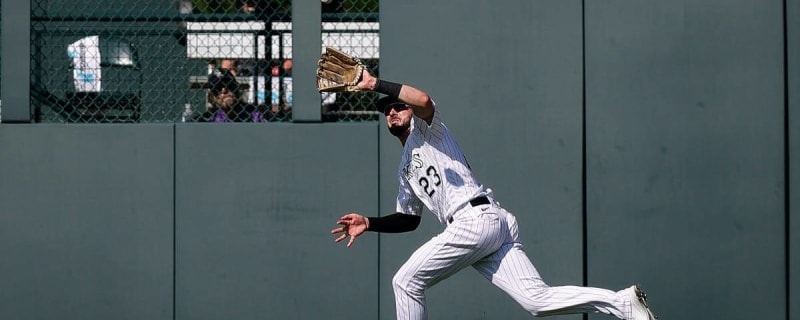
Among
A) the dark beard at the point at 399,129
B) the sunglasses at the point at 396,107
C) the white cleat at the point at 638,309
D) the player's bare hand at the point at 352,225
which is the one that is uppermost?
the sunglasses at the point at 396,107

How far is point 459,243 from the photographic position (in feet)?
19.5

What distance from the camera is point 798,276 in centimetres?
791

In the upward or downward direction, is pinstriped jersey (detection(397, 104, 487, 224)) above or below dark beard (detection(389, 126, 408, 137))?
below

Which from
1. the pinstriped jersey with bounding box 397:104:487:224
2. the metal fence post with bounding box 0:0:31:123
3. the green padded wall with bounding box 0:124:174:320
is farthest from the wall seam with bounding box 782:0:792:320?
the metal fence post with bounding box 0:0:31:123

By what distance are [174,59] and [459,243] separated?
3.38 metres

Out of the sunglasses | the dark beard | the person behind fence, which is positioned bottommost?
the dark beard

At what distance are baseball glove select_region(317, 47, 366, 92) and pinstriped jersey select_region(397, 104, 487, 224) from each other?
51 centimetres

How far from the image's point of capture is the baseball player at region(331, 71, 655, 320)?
234 inches

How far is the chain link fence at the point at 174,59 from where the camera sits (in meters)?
8.19

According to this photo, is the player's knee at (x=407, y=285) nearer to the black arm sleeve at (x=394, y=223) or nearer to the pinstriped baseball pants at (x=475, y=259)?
the pinstriped baseball pants at (x=475, y=259)

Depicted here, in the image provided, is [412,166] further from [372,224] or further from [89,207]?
[89,207]

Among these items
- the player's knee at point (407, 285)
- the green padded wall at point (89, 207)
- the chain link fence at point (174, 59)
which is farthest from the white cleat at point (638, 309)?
the green padded wall at point (89, 207)

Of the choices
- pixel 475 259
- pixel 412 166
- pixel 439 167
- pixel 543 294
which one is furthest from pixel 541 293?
pixel 412 166

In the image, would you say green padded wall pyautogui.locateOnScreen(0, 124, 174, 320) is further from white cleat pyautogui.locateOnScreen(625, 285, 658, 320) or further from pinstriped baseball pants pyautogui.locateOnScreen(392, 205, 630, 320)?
white cleat pyautogui.locateOnScreen(625, 285, 658, 320)
